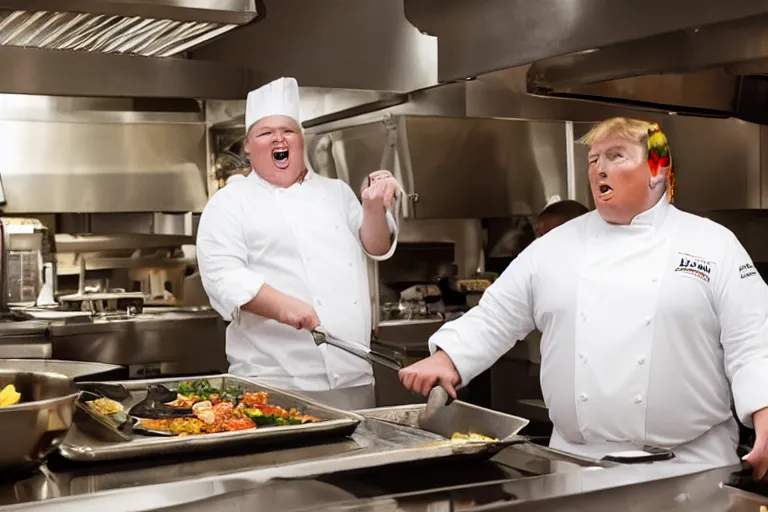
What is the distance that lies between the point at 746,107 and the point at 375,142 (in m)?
2.12

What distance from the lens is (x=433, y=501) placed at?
56.4 inches

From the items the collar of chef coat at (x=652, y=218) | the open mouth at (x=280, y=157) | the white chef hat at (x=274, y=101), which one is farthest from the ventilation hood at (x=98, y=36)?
the collar of chef coat at (x=652, y=218)

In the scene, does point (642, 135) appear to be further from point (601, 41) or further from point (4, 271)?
point (4, 271)

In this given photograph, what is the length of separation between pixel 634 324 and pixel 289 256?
1.20 m

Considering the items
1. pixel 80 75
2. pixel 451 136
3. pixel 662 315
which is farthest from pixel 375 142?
pixel 662 315

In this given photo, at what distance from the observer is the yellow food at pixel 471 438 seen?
63.8 inches

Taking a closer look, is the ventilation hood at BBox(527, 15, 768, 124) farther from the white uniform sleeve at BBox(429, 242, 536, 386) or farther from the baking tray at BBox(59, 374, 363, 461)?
the baking tray at BBox(59, 374, 363, 461)

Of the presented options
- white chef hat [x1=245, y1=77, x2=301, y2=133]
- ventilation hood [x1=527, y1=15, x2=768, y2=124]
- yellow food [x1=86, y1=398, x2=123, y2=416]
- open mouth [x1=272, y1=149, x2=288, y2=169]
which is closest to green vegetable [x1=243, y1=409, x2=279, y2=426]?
yellow food [x1=86, y1=398, x2=123, y2=416]

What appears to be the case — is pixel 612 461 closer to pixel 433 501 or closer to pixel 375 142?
pixel 433 501

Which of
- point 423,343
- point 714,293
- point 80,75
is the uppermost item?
point 80,75

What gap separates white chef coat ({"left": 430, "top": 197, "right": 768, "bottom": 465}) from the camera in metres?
2.12

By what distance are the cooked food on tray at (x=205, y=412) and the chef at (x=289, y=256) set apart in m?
0.57

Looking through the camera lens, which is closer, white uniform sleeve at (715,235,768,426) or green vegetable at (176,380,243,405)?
white uniform sleeve at (715,235,768,426)

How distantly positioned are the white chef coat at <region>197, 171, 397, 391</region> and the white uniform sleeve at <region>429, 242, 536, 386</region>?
2.21 ft
